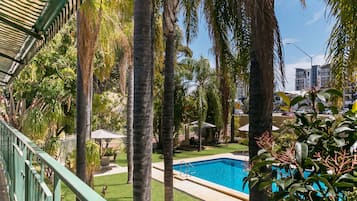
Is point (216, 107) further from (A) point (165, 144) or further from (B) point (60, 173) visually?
(B) point (60, 173)

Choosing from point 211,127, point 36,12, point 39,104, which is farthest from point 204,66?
point 36,12

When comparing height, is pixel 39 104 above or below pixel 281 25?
below

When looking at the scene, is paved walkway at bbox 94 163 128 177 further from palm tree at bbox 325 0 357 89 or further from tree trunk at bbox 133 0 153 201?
palm tree at bbox 325 0 357 89

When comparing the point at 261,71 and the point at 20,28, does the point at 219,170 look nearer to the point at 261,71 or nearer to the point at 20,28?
the point at 261,71

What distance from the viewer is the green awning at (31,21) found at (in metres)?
2.16

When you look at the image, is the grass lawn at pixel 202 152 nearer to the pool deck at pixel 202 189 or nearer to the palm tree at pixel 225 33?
the pool deck at pixel 202 189

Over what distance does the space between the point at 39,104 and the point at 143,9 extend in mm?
6653

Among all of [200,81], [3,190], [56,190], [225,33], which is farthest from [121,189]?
[200,81]

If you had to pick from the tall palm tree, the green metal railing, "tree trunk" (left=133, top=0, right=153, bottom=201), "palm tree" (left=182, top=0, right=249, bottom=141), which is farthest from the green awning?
"palm tree" (left=182, top=0, right=249, bottom=141)

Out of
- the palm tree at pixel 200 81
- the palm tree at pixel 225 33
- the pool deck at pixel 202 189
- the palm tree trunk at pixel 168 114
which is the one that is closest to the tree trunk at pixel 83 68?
the palm tree trunk at pixel 168 114

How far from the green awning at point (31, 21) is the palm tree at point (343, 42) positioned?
519 centimetres

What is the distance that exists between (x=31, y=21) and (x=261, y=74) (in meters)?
3.11

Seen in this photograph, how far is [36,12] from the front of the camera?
8.43ft

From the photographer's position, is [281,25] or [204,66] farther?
[204,66]
